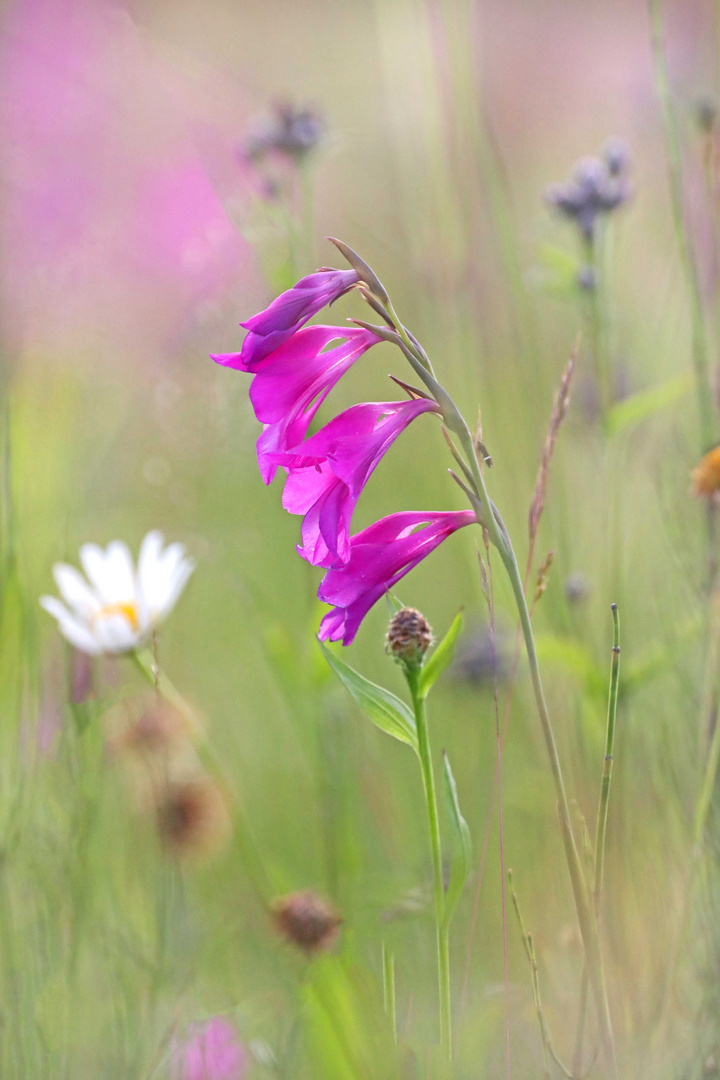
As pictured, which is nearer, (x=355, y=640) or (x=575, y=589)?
(x=575, y=589)

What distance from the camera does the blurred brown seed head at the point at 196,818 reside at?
1339 mm

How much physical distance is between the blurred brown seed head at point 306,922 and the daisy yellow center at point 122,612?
1.38 feet

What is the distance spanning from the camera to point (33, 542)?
71.6 inches

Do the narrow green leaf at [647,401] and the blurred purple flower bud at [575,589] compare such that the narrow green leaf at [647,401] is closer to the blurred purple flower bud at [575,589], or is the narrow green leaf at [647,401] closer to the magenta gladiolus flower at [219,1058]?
the blurred purple flower bud at [575,589]

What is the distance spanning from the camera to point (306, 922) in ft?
3.37

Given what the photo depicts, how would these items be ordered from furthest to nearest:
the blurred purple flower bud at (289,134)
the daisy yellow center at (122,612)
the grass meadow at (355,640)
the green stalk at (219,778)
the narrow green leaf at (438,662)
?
the blurred purple flower bud at (289,134) → the daisy yellow center at (122,612) → the green stalk at (219,778) → the grass meadow at (355,640) → the narrow green leaf at (438,662)

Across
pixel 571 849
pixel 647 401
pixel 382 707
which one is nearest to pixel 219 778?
pixel 382 707

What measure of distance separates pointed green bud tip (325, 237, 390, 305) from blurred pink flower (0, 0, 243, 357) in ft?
5.54

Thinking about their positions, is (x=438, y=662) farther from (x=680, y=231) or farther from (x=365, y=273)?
(x=680, y=231)

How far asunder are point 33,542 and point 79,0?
9.92ft

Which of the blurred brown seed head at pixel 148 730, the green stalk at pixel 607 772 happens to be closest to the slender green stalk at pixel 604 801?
the green stalk at pixel 607 772

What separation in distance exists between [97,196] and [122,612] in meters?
2.48

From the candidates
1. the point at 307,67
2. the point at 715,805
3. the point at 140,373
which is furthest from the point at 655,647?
the point at 307,67

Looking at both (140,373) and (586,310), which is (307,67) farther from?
(586,310)
